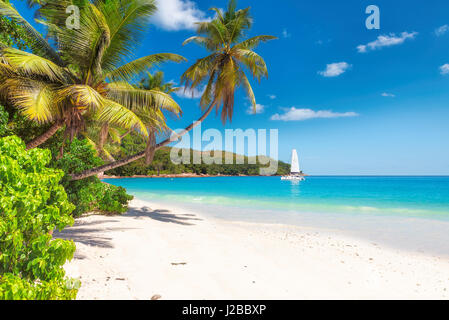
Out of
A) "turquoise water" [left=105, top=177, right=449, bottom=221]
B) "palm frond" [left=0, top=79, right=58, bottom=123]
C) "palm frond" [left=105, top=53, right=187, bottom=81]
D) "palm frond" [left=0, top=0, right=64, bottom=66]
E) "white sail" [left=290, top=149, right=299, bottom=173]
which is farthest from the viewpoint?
"white sail" [left=290, top=149, right=299, bottom=173]

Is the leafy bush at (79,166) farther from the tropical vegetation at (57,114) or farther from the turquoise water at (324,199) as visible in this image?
the turquoise water at (324,199)

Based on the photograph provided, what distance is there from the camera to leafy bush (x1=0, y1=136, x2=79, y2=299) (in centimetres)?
194

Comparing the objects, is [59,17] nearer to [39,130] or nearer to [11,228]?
[39,130]

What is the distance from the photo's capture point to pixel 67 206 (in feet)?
8.43

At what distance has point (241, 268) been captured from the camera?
168 inches

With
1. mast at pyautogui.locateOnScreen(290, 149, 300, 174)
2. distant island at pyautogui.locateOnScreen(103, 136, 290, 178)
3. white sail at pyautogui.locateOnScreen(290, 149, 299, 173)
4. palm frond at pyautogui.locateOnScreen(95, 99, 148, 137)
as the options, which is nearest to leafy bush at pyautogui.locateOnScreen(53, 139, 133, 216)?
palm frond at pyautogui.locateOnScreen(95, 99, 148, 137)

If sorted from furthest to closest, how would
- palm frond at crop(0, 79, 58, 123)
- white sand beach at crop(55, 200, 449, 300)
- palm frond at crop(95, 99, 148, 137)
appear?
1. palm frond at crop(95, 99, 148, 137)
2. palm frond at crop(0, 79, 58, 123)
3. white sand beach at crop(55, 200, 449, 300)

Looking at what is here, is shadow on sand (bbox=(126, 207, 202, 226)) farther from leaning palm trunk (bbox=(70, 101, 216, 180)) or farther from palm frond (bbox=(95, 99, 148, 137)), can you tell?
palm frond (bbox=(95, 99, 148, 137))

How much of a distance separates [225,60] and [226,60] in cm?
6

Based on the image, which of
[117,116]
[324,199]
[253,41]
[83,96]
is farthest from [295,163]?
[83,96]

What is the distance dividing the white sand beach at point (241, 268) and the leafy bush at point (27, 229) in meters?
1.08

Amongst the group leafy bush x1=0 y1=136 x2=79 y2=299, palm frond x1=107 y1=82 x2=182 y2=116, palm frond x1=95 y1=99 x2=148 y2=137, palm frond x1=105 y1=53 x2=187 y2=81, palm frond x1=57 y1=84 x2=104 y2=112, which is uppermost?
palm frond x1=105 y1=53 x2=187 y2=81

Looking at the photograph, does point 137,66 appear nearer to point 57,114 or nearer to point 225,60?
point 57,114

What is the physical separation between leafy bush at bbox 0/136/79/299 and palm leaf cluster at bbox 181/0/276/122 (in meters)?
7.41
